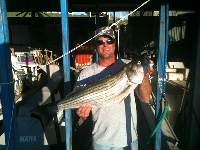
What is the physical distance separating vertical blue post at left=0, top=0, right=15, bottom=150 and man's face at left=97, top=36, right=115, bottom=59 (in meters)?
1.46

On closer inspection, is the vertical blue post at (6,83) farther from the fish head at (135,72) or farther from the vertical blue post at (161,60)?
the vertical blue post at (161,60)

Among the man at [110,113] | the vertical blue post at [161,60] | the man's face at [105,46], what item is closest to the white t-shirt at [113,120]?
the man at [110,113]

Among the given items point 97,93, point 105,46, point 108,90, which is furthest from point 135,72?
point 105,46

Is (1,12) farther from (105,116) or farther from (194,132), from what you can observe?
(194,132)

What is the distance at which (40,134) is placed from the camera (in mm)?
7371

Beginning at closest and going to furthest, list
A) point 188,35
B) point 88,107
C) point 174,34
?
point 88,107 < point 188,35 < point 174,34

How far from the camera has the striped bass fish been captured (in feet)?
11.3

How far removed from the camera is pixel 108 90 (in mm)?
3635

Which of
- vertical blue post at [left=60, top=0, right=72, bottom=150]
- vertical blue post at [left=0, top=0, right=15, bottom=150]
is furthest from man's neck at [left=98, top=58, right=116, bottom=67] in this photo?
vertical blue post at [left=0, top=0, right=15, bottom=150]

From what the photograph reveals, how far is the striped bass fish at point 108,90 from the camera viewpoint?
3430mm

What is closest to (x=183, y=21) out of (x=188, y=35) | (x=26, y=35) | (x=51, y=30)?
(x=188, y=35)

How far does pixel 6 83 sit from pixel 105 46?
1.65 m

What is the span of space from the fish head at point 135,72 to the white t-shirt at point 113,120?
668 mm

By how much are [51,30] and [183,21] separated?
9209mm
